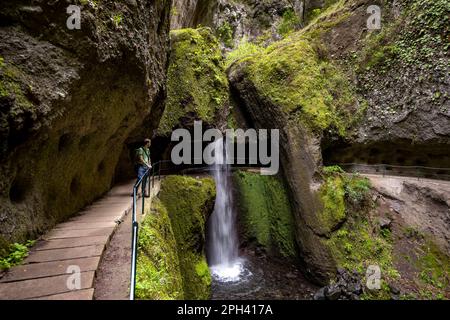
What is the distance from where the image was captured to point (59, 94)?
4066 mm

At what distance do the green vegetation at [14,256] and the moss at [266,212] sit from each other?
11.6 metres

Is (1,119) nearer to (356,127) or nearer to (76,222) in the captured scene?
(76,222)

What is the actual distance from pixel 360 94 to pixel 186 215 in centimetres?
1057

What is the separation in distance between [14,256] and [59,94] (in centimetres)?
247

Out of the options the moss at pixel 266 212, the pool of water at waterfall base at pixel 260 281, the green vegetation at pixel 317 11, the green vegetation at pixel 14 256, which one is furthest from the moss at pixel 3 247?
the green vegetation at pixel 317 11

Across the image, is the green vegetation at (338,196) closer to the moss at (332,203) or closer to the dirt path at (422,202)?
the moss at (332,203)

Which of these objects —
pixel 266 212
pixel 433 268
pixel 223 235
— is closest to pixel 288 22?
pixel 266 212

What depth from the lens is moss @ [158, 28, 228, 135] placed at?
11977 mm

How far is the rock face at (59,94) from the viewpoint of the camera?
358 centimetres

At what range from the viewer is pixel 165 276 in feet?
14.1

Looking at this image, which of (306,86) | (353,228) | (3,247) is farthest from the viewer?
(306,86)

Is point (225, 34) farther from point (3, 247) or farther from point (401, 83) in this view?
point (3, 247)
